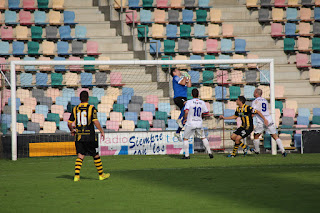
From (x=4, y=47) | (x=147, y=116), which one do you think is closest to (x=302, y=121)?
(x=147, y=116)

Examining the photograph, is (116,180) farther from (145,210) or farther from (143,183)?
(145,210)

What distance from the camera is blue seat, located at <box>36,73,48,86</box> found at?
17.8 metres

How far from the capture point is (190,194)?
6.04 meters

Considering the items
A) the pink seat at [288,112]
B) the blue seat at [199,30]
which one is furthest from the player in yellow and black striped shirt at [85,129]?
the blue seat at [199,30]

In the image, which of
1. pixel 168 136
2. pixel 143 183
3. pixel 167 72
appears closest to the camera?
pixel 143 183

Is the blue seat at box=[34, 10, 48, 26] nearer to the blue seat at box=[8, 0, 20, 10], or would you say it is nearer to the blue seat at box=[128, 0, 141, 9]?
the blue seat at box=[8, 0, 20, 10]

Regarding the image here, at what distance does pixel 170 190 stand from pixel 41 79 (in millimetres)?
12430

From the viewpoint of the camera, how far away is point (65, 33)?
19.3 m

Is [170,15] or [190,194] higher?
[170,15]

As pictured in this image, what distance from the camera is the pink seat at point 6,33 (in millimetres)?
19078

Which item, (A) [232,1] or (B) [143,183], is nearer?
(B) [143,183]

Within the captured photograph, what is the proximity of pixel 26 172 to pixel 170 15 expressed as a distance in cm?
1185

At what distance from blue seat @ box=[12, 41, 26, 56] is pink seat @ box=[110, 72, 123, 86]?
359 cm

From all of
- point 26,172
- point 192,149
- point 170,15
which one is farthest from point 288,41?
point 26,172
